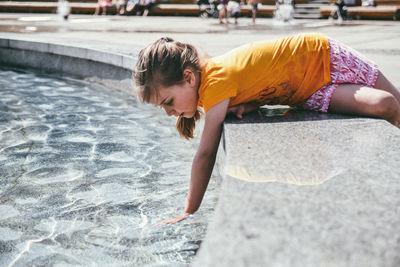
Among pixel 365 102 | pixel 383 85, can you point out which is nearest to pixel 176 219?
pixel 365 102

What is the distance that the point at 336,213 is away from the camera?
1.28 metres

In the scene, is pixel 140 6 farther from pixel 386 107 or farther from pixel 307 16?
pixel 386 107

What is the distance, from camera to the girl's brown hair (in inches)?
84.7

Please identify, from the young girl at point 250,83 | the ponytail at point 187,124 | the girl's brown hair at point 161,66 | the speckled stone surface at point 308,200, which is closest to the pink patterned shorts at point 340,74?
the young girl at point 250,83

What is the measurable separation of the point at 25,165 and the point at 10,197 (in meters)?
0.62

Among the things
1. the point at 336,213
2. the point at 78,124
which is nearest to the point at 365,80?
the point at 336,213

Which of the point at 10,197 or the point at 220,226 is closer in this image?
the point at 220,226

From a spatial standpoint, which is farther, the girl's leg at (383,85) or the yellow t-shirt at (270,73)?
the girl's leg at (383,85)

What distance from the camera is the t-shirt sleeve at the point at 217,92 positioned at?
7.32ft

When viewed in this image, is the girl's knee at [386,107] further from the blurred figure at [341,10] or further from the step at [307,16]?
the step at [307,16]

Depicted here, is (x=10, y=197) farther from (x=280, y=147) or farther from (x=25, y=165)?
(x=280, y=147)

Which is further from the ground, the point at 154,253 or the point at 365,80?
the point at 365,80

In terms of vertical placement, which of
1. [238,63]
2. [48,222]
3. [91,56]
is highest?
[238,63]

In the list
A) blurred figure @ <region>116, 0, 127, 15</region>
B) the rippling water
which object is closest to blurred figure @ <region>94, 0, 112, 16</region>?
blurred figure @ <region>116, 0, 127, 15</region>
